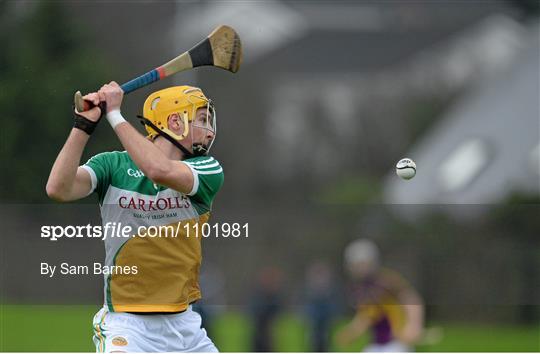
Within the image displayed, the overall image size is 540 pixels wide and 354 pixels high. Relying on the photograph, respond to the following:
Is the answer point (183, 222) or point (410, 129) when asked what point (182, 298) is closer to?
point (183, 222)

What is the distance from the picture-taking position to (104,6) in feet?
51.7

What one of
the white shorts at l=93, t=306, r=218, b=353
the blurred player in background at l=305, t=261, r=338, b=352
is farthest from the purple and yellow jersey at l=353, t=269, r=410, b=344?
the white shorts at l=93, t=306, r=218, b=353

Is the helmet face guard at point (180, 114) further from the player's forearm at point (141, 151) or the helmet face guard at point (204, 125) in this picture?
the player's forearm at point (141, 151)

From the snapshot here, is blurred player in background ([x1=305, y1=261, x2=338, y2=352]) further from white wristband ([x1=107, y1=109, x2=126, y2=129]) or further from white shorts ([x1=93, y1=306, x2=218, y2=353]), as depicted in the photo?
white wristband ([x1=107, y1=109, x2=126, y2=129])

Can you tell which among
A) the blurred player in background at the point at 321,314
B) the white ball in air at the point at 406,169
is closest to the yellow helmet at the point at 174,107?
the white ball in air at the point at 406,169

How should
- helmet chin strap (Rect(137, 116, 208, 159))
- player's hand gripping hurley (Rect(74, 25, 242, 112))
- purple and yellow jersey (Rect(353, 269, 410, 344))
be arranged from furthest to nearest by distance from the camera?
1. purple and yellow jersey (Rect(353, 269, 410, 344))
2. player's hand gripping hurley (Rect(74, 25, 242, 112))
3. helmet chin strap (Rect(137, 116, 208, 159))

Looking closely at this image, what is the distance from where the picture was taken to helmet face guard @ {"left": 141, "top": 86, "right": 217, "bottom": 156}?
18.7 ft

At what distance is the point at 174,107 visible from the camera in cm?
572

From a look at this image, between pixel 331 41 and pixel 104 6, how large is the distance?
2973 cm

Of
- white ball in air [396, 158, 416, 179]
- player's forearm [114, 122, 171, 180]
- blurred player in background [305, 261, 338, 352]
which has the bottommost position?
blurred player in background [305, 261, 338, 352]

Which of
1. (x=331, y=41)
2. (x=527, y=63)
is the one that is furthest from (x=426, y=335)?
(x=331, y=41)

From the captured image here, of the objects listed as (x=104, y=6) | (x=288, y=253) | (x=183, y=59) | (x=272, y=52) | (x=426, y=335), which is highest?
(x=272, y=52)

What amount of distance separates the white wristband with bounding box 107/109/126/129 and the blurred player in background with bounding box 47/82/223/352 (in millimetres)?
267

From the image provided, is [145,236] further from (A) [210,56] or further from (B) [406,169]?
(B) [406,169]
